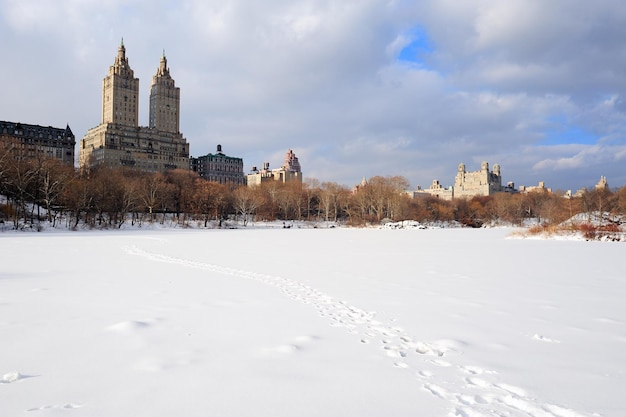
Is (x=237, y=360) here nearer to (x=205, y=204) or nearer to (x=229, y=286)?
(x=229, y=286)

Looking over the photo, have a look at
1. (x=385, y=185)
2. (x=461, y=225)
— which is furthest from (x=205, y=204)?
(x=461, y=225)

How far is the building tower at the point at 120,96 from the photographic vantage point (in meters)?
146

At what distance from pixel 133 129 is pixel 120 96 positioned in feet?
A: 59.9

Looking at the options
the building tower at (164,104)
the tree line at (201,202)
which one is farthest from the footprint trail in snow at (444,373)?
the building tower at (164,104)

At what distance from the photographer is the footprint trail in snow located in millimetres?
3613

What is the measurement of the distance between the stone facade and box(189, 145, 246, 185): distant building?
11686 millimetres

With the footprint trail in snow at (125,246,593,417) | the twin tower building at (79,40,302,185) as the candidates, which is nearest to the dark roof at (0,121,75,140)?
the twin tower building at (79,40,302,185)

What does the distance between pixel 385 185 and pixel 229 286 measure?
277ft

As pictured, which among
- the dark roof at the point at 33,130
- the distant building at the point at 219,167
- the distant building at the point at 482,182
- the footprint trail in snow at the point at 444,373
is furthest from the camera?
the distant building at the point at 482,182

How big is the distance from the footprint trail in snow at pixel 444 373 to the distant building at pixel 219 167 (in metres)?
154

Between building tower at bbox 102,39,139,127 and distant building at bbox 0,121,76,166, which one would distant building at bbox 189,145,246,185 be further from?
distant building at bbox 0,121,76,166

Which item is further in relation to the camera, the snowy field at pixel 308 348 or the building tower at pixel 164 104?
the building tower at pixel 164 104

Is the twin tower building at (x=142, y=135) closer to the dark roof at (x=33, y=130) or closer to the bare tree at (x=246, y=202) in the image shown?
the dark roof at (x=33, y=130)

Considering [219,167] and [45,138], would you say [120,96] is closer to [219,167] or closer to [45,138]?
[45,138]
